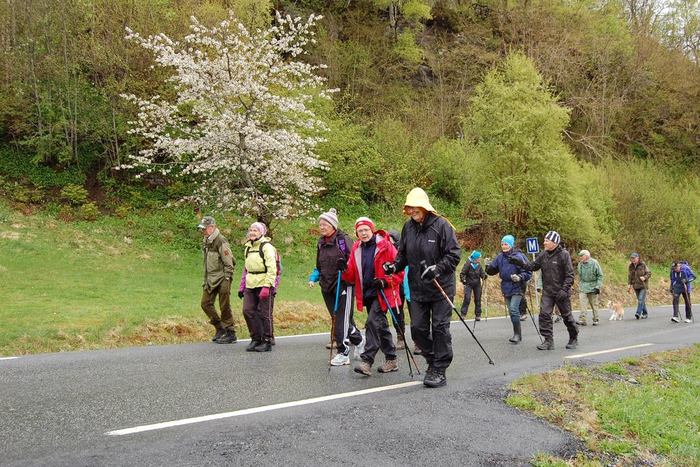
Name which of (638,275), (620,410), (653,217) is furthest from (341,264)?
(653,217)

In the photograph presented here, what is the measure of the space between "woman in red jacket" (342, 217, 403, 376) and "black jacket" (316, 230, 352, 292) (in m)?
0.66

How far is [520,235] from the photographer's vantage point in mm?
28609

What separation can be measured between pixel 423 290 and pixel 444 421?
180 cm

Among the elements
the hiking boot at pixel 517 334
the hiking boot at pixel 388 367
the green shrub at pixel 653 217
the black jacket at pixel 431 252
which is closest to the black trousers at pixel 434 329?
the black jacket at pixel 431 252

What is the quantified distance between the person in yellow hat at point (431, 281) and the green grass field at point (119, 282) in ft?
18.7

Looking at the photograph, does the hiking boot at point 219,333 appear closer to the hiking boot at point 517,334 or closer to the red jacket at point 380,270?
the red jacket at point 380,270

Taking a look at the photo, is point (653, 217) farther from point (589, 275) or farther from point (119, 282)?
point (119, 282)

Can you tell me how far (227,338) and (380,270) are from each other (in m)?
3.76

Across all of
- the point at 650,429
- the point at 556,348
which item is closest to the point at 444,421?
the point at 650,429

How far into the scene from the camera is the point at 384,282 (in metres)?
7.62

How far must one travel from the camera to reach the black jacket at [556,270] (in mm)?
10406

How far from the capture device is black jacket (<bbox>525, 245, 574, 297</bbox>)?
34.1 feet

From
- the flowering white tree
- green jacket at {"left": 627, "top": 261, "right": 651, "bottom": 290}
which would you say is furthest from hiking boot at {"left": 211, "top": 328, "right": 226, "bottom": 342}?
green jacket at {"left": 627, "top": 261, "right": 651, "bottom": 290}

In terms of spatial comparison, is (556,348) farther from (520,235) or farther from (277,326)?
(520,235)
